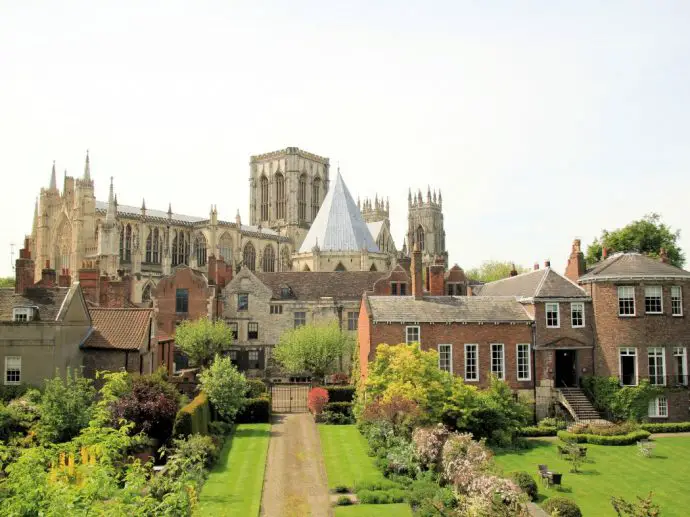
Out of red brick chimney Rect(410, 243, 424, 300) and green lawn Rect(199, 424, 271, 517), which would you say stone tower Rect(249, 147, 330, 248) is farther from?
green lawn Rect(199, 424, 271, 517)

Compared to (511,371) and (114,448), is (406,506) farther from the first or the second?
(511,371)

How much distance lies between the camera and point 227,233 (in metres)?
114

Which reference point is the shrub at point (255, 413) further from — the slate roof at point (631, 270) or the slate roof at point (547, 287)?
the slate roof at point (631, 270)

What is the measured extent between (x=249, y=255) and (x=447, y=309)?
262 feet

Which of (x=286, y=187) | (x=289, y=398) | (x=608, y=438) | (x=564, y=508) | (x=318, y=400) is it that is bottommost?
(x=564, y=508)

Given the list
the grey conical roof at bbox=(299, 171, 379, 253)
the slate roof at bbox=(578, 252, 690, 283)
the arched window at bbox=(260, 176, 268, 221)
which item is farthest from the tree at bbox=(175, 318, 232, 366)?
the arched window at bbox=(260, 176, 268, 221)

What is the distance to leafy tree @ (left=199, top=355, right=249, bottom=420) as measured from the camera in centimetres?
A: 3634

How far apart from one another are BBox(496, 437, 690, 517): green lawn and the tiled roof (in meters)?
19.0

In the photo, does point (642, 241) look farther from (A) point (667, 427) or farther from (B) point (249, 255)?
(B) point (249, 255)

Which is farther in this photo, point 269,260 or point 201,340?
point 269,260

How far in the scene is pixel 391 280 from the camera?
55844 mm

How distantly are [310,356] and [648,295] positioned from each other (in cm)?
2171

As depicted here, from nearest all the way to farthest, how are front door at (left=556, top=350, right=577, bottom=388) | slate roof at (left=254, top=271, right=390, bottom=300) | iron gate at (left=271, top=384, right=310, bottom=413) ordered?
front door at (left=556, top=350, right=577, bottom=388)
iron gate at (left=271, top=384, right=310, bottom=413)
slate roof at (left=254, top=271, right=390, bottom=300)

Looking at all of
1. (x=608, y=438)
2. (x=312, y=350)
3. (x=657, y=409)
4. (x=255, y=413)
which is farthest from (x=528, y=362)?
(x=312, y=350)
